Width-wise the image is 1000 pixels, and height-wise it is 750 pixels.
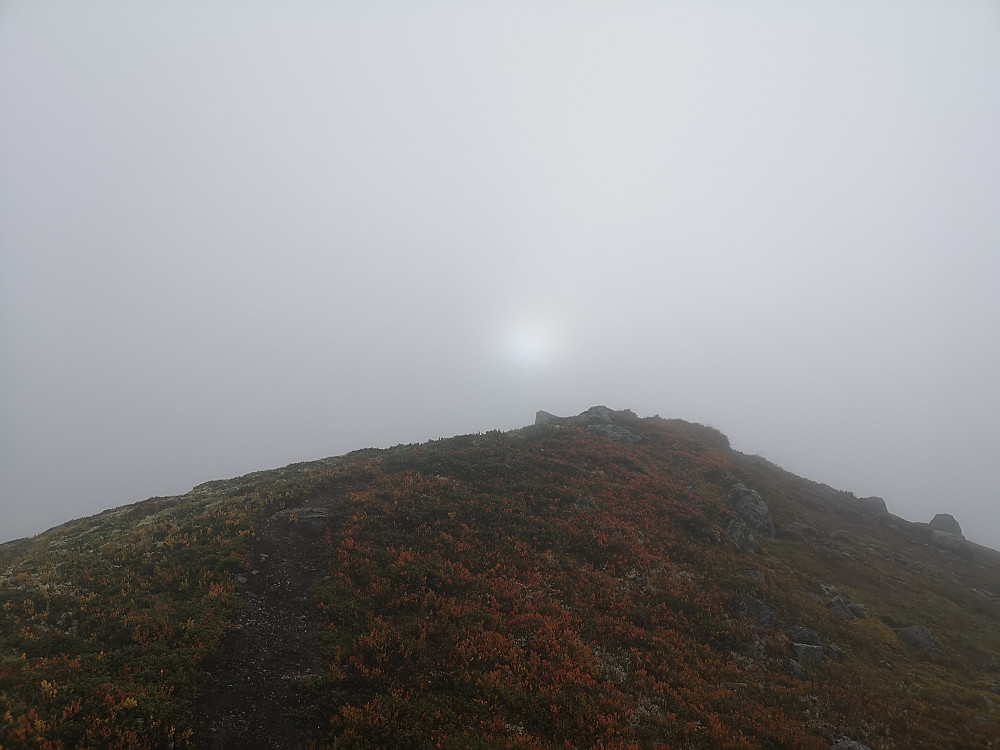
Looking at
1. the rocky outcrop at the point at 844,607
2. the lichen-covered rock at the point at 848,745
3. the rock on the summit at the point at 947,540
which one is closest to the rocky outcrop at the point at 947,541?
the rock on the summit at the point at 947,540

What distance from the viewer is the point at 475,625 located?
15.1 meters

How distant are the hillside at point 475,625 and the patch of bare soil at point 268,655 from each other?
2.7 inches

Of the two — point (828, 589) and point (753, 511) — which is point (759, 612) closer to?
point (828, 589)

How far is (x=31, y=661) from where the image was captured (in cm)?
1147

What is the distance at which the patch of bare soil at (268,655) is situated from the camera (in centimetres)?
1075

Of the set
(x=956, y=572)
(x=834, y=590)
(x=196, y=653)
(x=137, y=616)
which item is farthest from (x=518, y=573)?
(x=956, y=572)

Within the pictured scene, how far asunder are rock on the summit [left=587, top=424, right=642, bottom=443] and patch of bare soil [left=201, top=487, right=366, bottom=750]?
27228 mm

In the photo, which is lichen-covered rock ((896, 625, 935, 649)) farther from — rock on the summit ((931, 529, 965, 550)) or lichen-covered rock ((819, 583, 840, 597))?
rock on the summit ((931, 529, 965, 550))

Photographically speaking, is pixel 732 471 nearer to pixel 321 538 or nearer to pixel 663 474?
pixel 663 474

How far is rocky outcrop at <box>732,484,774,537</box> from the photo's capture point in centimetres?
2856

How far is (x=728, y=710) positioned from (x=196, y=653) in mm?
16346

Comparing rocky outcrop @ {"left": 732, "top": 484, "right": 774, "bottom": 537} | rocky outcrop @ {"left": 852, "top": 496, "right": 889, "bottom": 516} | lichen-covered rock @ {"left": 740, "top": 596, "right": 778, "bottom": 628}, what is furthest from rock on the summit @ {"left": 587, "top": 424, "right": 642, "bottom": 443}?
rocky outcrop @ {"left": 852, "top": 496, "right": 889, "bottom": 516}

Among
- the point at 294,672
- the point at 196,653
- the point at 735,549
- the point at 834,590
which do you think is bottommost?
the point at 834,590

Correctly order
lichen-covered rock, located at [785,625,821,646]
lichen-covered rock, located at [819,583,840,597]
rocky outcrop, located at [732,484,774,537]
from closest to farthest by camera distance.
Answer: lichen-covered rock, located at [785,625,821,646], lichen-covered rock, located at [819,583,840,597], rocky outcrop, located at [732,484,774,537]
